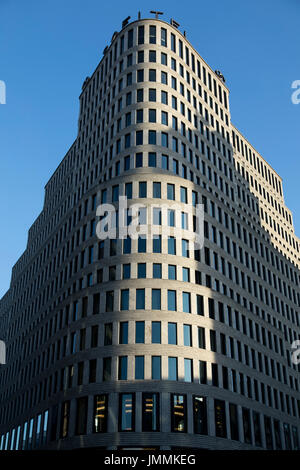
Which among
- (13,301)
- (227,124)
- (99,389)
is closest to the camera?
(99,389)

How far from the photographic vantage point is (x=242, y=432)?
54.0 meters

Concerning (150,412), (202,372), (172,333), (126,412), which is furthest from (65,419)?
Answer: (202,372)

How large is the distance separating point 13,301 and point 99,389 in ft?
187

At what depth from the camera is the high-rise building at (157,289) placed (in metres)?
49.5

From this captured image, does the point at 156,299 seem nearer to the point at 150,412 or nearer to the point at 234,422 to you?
the point at 150,412

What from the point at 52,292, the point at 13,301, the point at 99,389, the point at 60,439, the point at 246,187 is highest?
the point at 246,187

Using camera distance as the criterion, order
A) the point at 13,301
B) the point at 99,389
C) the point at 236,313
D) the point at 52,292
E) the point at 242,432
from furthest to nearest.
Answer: the point at 13,301 < the point at 52,292 < the point at 236,313 < the point at 242,432 < the point at 99,389

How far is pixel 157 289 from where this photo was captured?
5300 cm

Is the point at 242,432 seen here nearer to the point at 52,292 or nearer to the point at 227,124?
the point at 52,292

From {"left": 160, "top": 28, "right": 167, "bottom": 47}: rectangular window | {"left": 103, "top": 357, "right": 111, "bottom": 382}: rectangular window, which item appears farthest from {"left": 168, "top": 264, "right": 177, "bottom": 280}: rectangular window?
{"left": 160, "top": 28, "right": 167, "bottom": 47}: rectangular window

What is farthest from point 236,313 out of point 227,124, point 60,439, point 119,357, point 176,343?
point 227,124

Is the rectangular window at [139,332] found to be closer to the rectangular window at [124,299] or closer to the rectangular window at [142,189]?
the rectangular window at [124,299]

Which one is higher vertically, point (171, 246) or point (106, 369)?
point (171, 246)

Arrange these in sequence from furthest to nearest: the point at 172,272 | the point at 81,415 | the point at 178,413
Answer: the point at 172,272, the point at 81,415, the point at 178,413
